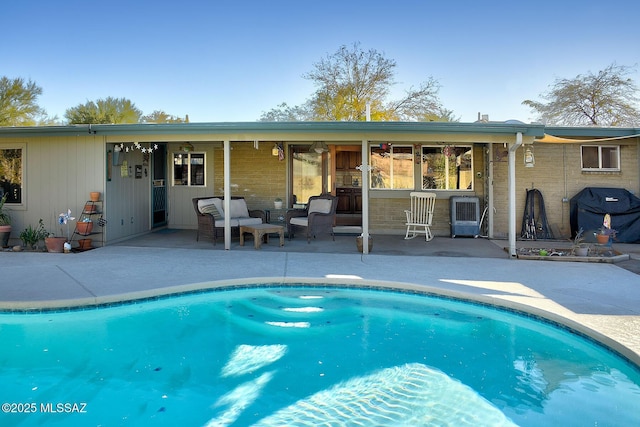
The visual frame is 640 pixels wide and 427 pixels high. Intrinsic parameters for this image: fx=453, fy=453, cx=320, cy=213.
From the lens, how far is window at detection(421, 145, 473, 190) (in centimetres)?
1013

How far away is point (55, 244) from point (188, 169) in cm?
371

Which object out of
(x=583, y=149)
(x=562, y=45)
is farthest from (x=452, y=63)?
(x=583, y=149)

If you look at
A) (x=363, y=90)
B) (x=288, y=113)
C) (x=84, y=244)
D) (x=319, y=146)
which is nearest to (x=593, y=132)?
(x=319, y=146)

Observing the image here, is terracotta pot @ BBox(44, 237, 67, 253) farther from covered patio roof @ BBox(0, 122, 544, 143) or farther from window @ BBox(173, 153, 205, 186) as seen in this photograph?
window @ BBox(173, 153, 205, 186)

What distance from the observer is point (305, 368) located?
3777 millimetres

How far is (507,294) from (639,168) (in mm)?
6682

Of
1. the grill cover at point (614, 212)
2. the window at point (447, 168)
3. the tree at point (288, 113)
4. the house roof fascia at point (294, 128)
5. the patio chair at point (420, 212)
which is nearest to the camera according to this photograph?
the house roof fascia at point (294, 128)

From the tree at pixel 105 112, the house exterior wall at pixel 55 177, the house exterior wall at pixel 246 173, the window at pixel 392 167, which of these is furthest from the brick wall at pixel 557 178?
the tree at pixel 105 112

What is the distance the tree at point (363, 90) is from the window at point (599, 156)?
510 inches

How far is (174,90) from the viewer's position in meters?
24.3

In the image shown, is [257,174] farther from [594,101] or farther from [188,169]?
[594,101]

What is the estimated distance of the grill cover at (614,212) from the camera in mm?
9203

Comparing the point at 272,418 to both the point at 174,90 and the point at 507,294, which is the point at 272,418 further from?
the point at 174,90

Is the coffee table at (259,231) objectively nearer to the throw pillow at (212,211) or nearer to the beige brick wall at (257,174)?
the throw pillow at (212,211)
